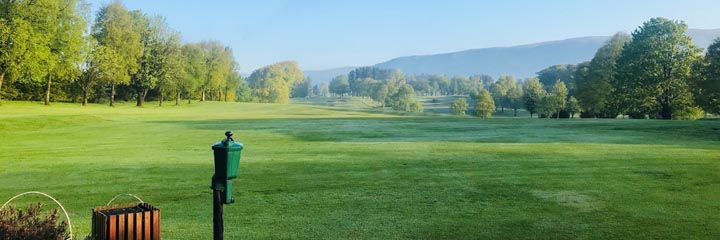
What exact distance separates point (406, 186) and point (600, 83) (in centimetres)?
5102

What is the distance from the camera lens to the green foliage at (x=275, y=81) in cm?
12938

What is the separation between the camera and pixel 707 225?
8.08 m

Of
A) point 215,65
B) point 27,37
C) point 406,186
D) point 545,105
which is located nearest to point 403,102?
point 215,65

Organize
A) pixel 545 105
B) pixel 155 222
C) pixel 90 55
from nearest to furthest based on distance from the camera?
pixel 155 222 < pixel 90 55 < pixel 545 105

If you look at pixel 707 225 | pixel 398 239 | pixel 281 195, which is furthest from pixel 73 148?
pixel 707 225

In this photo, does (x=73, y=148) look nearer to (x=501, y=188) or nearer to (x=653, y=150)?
(x=501, y=188)

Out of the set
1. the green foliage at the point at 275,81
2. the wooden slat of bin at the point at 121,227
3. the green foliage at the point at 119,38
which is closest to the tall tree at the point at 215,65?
the green foliage at the point at 119,38

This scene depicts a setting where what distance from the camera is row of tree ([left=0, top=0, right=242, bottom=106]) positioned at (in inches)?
1859

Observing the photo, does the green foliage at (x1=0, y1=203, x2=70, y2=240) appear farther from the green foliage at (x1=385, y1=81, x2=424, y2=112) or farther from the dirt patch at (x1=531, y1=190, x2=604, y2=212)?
the green foliage at (x1=385, y1=81, x2=424, y2=112)

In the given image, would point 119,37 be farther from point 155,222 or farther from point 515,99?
point 515,99

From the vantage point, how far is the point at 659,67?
146 ft

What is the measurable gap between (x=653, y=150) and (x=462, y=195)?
36.7 ft

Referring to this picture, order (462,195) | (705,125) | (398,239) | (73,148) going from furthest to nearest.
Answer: (705,125)
(73,148)
(462,195)
(398,239)

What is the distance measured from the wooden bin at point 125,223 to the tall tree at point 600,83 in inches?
2135
